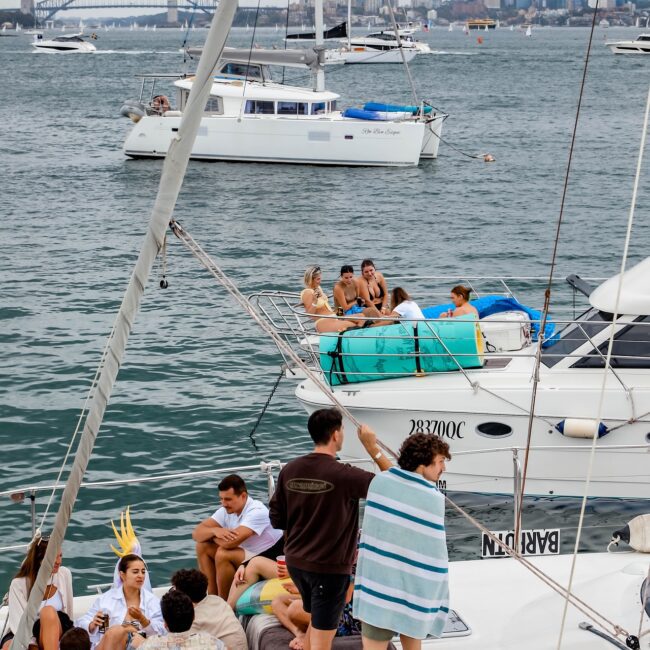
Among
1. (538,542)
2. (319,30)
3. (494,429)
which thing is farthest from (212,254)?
(538,542)

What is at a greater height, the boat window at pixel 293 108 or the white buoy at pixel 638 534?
the white buoy at pixel 638 534

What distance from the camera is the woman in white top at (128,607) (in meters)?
7.66

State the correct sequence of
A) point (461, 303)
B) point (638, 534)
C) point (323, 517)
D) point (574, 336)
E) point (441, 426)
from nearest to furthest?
point (323, 517) < point (638, 534) < point (441, 426) < point (574, 336) < point (461, 303)

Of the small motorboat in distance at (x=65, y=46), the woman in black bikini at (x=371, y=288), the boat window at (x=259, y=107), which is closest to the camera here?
the woman in black bikini at (x=371, y=288)

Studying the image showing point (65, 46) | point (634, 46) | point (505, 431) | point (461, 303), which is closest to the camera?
point (505, 431)

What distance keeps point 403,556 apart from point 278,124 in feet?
120

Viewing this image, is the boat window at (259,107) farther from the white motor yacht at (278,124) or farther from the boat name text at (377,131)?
the boat name text at (377,131)

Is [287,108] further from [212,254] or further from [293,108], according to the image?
[212,254]

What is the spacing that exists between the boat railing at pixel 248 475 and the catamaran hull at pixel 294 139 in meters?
28.1

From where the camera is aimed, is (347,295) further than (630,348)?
Yes

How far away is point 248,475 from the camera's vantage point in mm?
15062

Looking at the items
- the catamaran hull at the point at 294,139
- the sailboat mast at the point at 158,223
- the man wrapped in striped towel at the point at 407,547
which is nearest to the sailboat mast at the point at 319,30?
the catamaran hull at the point at 294,139

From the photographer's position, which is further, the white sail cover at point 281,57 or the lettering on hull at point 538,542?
the white sail cover at point 281,57

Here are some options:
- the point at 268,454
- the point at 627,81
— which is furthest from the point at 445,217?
the point at 627,81
